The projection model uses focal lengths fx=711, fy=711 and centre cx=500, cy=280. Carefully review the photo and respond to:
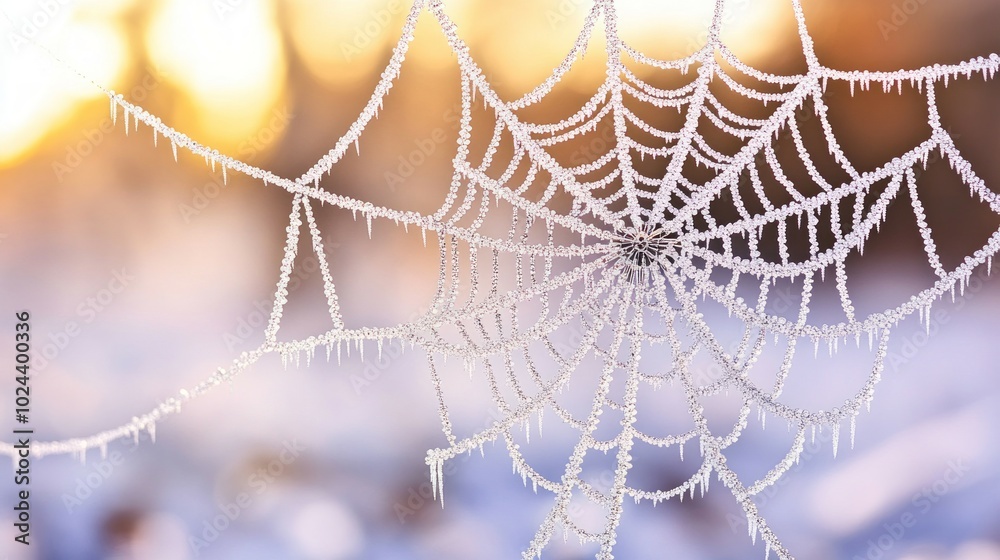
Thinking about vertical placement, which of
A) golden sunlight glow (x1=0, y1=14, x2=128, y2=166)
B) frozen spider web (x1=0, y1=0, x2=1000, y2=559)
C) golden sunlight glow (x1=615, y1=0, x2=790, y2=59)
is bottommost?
frozen spider web (x1=0, y1=0, x2=1000, y2=559)

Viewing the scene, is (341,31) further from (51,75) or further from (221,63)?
(51,75)

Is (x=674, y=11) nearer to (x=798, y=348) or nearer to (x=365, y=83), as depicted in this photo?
(x=365, y=83)

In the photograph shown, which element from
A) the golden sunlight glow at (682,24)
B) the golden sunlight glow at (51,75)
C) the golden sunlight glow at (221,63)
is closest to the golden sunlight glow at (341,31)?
the golden sunlight glow at (221,63)

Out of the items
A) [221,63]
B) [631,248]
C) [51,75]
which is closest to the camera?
[631,248]

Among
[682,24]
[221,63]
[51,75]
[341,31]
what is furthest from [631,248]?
[51,75]

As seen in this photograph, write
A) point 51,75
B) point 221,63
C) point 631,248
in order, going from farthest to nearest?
point 221,63 < point 51,75 < point 631,248

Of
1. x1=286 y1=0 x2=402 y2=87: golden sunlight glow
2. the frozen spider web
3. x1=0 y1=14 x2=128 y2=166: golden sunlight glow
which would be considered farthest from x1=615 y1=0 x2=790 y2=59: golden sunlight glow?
x1=0 y1=14 x2=128 y2=166: golden sunlight glow

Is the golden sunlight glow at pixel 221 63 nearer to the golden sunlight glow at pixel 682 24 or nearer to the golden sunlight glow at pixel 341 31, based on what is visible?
the golden sunlight glow at pixel 341 31

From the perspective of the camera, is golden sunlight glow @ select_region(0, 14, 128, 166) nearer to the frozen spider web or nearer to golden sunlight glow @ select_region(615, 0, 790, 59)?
the frozen spider web
